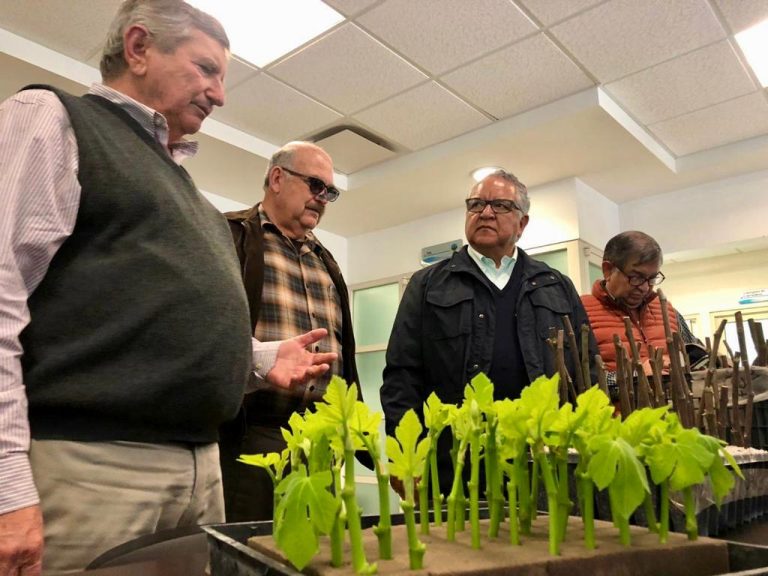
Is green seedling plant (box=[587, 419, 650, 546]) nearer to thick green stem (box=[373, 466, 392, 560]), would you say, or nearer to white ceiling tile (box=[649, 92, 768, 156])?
thick green stem (box=[373, 466, 392, 560])

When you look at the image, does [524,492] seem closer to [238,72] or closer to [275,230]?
[275,230]

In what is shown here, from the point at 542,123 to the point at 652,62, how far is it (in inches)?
21.0

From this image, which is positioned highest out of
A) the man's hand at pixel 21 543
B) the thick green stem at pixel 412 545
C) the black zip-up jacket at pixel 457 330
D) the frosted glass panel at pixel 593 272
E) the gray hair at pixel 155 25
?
the frosted glass panel at pixel 593 272

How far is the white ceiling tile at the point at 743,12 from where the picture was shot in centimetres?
227

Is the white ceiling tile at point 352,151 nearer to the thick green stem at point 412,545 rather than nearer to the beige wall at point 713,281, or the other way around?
the beige wall at point 713,281

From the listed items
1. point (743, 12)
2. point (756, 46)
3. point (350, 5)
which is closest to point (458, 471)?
point (350, 5)

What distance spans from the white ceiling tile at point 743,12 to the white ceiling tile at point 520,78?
571 mm

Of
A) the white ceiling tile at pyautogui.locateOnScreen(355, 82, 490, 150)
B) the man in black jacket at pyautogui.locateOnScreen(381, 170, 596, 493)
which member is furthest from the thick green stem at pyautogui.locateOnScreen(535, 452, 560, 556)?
the white ceiling tile at pyautogui.locateOnScreen(355, 82, 490, 150)

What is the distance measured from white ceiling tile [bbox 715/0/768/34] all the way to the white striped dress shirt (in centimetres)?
236

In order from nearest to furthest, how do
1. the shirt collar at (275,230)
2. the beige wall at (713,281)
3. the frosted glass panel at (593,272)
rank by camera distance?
the shirt collar at (275,230), the frosted glass panel at (593,272), the beige wall at (713,281)

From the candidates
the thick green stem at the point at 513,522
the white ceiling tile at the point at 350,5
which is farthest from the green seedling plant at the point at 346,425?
the white ceiling tile at the point at 350,5

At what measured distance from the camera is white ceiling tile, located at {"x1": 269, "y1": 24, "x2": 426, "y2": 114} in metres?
2.48

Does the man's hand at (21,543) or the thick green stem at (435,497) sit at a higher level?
the thick green stem at (435,497)

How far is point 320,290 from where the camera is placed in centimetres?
161
